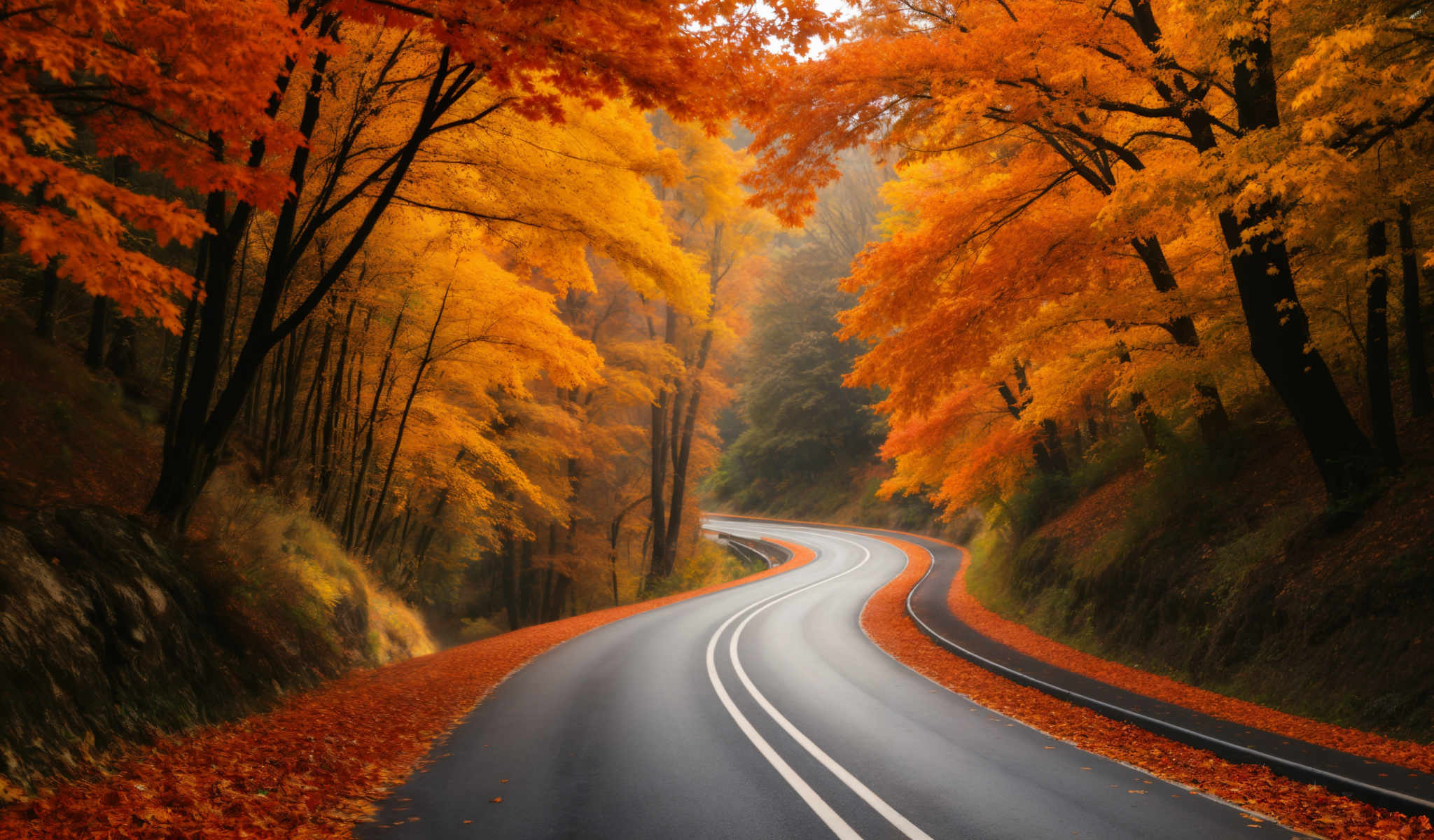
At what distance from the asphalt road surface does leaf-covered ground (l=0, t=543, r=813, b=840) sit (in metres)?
0.35

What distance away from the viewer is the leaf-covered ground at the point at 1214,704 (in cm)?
602

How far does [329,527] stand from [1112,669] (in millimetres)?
13535

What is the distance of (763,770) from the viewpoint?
239 inches

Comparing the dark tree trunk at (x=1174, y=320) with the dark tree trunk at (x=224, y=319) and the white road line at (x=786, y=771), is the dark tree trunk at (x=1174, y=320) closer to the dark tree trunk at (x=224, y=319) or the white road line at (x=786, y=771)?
the white road line at (x=786, y=771)

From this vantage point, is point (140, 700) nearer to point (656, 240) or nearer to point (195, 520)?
point (195, 520)

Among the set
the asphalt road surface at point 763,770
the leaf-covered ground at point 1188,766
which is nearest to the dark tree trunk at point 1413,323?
the leaf-covered ground at point 1188,766

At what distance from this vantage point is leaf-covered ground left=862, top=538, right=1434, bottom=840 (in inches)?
184

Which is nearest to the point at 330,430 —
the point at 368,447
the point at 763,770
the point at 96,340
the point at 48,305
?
the point at 368,447

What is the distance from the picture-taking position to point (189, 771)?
5.08m

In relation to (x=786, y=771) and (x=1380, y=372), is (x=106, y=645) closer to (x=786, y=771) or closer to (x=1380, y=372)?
(x=786, y=771)

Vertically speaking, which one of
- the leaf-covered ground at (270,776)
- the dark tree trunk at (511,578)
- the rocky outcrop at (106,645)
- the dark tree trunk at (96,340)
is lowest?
the dark tree trunk at (511,578)

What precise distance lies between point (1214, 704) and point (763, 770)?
5.50 metres

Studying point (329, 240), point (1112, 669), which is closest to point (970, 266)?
point (1112, 669)

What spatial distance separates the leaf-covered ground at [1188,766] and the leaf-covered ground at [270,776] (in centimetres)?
578
